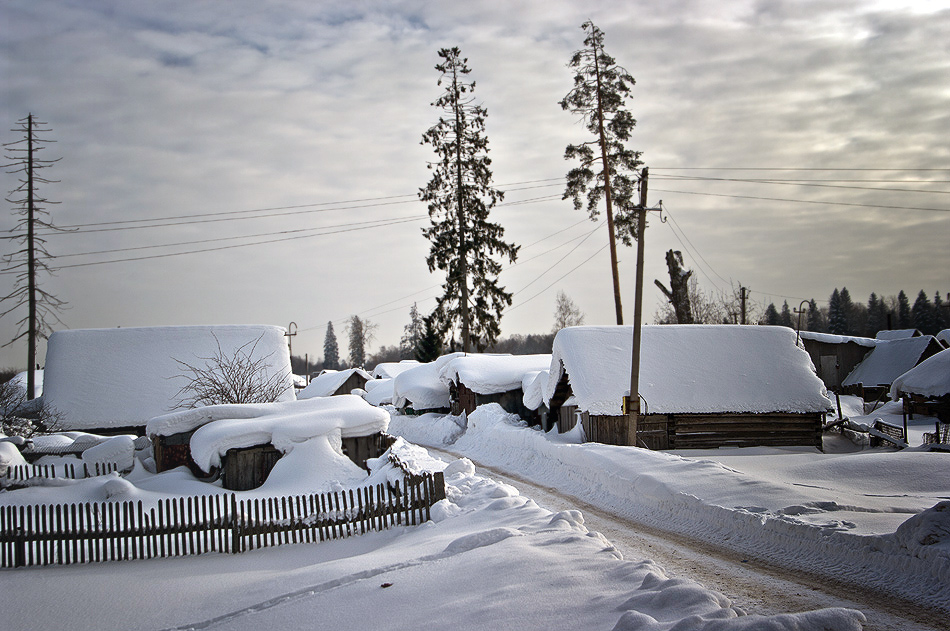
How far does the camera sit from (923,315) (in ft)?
259

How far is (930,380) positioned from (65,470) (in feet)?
106

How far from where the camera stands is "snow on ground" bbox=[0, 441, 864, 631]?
235 inches

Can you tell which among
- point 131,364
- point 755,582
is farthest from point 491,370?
point 755,582

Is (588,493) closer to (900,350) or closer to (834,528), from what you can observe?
(834,528)

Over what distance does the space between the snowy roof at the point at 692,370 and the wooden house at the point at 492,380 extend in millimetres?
6020

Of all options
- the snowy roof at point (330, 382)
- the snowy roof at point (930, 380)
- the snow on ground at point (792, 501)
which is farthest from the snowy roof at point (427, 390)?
the snowy roof at point (330, 382)

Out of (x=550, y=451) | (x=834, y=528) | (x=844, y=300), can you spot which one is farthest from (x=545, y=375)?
(x=844, y=300)

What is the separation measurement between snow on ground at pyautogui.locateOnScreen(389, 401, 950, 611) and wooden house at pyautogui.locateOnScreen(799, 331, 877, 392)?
3311cm

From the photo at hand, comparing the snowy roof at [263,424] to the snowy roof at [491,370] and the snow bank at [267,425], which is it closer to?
the snow bank at [267,425]

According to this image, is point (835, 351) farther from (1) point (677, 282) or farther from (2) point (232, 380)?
(2) point (232, 380)

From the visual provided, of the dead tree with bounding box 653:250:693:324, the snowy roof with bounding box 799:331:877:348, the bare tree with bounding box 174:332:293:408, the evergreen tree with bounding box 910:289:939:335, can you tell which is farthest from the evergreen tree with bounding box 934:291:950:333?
the bare tree with bounding box 174:332:293:408

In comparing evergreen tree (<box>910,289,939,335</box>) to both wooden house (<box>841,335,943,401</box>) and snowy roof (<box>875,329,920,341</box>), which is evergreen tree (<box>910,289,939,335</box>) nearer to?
snowy roof (<box>875,329,920,341</box>)

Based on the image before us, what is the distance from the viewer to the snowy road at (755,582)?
6465 millimetres

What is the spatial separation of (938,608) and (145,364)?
98.1 ft
